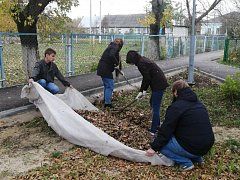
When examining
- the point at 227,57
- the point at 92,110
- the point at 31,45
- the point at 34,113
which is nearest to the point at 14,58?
the point at 31,45

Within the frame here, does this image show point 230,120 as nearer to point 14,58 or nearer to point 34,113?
point 34,113

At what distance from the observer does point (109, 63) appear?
773cm

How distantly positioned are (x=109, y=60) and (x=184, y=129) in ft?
11.4

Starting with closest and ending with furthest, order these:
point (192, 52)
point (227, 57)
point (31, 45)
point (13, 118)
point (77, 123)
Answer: point (77, 123)
point (13, 118)
point (31, 45)
point (192, 52)
point (227, 57)

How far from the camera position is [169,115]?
15.0 feet

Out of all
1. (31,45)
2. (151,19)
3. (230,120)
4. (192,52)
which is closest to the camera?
(230,120)

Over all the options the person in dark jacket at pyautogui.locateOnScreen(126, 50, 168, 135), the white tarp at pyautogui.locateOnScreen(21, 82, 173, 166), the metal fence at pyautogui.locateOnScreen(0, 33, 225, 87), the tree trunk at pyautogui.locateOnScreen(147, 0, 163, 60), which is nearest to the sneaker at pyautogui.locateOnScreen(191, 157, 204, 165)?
the white tarp at pyautogui.locateOnScreen(21, 82, 173, 166)

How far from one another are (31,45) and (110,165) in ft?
21.8

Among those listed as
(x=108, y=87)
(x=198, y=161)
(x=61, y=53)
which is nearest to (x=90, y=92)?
(x=108, y=87)

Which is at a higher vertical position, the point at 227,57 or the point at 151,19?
the point at 151,19

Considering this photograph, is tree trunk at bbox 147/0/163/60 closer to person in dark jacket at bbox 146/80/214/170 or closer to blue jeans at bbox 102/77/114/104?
blue jeans at bbox 102/77/114/104

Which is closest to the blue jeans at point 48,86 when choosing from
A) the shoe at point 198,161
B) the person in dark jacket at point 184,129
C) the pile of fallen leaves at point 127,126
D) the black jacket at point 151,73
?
the pile of fallen leaves at point 127,126

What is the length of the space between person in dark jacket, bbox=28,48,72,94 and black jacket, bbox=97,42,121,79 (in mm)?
1013

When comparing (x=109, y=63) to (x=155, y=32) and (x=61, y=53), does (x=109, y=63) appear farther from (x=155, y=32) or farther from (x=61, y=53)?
(x=155, y=32)
